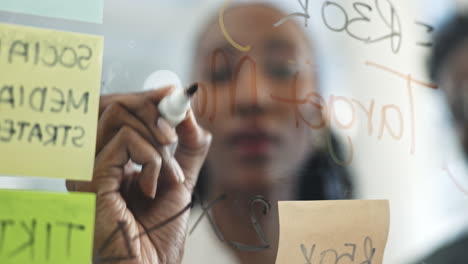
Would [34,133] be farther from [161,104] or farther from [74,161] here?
[161,104]

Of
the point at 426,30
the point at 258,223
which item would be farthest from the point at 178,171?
the point at 426,30

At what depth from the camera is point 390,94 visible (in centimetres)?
74

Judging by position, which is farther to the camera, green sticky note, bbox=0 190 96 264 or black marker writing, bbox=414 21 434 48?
black marker writing, bbox=414 21 434 48

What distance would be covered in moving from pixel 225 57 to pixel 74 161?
0.26m

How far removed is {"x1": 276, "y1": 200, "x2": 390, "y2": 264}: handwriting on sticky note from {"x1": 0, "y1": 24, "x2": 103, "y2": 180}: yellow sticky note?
305mm

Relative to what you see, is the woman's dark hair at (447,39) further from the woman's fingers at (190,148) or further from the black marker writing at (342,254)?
the woman's fingers at (190,148)

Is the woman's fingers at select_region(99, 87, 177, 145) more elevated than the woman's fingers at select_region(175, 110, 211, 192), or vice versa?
the woman's fingers at select_region(99, 87, 177, 145)

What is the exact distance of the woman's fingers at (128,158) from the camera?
0.63 meters

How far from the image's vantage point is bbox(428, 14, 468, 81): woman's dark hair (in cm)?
77

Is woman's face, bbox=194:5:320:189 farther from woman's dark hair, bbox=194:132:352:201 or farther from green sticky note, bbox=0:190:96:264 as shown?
green sticky note, bbox=0:190:96:264

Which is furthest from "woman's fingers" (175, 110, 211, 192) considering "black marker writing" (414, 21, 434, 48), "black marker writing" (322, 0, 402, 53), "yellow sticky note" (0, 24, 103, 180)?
"black marker writing" (414, 21, 434, 48)

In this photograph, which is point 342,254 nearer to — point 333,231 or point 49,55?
point 333,231

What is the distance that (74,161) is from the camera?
0.62m

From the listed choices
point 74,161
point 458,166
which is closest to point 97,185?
point 74,161
